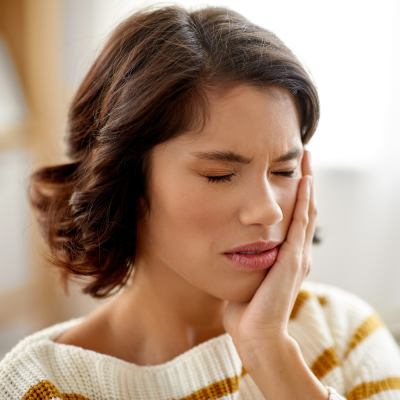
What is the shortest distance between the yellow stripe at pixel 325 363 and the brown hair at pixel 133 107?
0.51m

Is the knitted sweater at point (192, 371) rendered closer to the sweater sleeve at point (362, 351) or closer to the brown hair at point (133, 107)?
the sweater sleeve at point (362, 351)

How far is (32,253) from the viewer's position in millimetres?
2424

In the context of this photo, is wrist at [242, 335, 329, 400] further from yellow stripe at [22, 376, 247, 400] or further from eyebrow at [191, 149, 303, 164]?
eyebrow at [191, 149, 303, 164]

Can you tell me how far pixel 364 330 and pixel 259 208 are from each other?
0.53m

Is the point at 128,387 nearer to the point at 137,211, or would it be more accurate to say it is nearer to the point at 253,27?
the point at 137,211

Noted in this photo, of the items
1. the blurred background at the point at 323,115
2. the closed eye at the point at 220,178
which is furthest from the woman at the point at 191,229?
the blurred background at the point at 323,115

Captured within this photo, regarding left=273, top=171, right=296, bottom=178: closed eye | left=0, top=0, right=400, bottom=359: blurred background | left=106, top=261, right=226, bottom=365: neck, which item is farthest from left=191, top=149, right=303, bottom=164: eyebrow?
left=0, top=0, right=400, bottom=359: blurred background

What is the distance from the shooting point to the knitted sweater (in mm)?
960

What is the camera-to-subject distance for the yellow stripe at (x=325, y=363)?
1069mm

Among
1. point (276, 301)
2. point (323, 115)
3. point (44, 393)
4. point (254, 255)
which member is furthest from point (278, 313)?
point (323, 115)

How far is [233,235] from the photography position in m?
0.93

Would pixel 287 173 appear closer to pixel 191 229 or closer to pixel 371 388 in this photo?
pixel 191 229

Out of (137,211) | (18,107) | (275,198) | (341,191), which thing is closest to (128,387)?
(137,211)

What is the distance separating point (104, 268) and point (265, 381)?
0.45 meters
